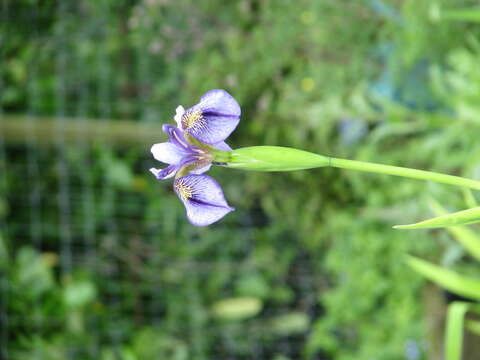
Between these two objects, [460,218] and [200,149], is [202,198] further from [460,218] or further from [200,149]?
[460,218]

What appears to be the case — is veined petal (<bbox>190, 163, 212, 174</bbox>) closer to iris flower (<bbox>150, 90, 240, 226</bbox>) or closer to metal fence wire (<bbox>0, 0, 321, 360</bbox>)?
iris flower (<bbox>150, 90, 240, 226</bbox>)

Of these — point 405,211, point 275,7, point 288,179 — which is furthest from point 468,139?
point 275,7

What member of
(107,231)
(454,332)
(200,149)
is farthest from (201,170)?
(107,231)

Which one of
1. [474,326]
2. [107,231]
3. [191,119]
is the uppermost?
[191,119]

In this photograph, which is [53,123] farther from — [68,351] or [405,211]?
[405,211]

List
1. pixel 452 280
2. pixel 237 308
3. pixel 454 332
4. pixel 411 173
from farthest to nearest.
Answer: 1. pixel 237 308
2. pixel 452 280
3. pixel 454 332
4. pixel 411 173

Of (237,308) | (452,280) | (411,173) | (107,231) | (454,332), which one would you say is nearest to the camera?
(411,173)
